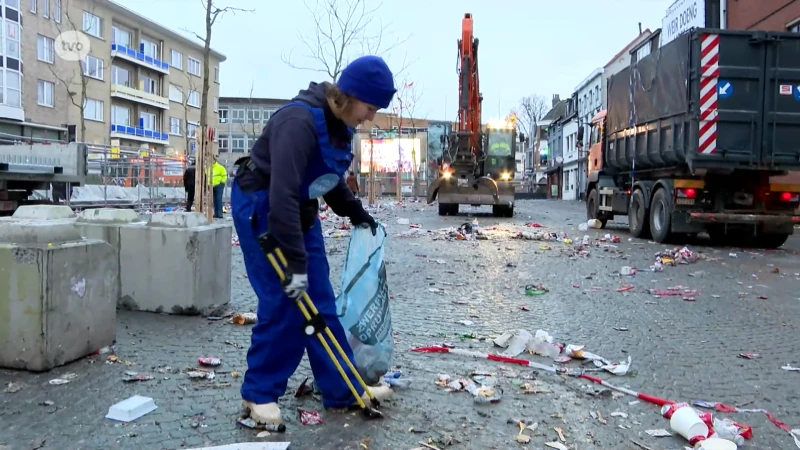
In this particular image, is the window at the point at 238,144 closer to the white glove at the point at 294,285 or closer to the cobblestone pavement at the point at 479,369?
the cobblestone pavement at the point at 479,369

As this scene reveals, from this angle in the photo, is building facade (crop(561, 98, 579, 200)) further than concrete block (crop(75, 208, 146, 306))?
Yes

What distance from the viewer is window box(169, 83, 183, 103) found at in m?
56.6

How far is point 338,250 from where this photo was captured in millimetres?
10734

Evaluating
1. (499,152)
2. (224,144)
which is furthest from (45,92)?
(224,144)

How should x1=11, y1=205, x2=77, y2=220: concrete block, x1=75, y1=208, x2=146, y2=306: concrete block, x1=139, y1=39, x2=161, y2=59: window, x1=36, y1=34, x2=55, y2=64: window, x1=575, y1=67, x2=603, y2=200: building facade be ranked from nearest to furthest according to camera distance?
x1=11, y1=205, x2=77, y2=220: concrete block, x1=75, y1=208, x2=146, y2=306: concrete block, x1=36, y1=34, x2=55, y2=64: window, x1=139, y1=39, x2=161, y2=59: window, x1=575, y1=67, x2=603, y2=200: building facade

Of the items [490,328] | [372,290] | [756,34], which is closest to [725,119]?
[756,34]

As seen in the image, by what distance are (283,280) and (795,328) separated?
189 inches

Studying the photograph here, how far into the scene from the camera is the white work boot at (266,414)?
120 inches

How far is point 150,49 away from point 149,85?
2.90 meters

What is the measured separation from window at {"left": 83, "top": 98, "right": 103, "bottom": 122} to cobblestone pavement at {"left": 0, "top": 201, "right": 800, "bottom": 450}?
4242 cm

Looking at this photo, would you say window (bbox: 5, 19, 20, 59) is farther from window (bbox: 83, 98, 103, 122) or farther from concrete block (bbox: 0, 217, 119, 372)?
concrete block (bbox: 0, 217, 119, 372)

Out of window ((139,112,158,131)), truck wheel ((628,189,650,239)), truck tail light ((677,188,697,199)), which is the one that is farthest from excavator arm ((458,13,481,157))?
window ((139,112,158,131))

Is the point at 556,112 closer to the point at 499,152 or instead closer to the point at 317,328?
the point at 499,152

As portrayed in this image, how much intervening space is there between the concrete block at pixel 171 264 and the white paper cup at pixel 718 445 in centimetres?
380
